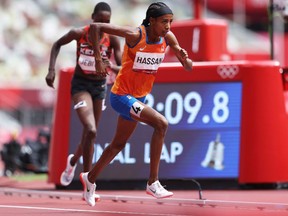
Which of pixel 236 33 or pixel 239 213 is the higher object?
pixel 236 33

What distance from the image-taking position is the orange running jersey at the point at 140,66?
9703 millimetres

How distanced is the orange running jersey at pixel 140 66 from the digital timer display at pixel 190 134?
3497 mm

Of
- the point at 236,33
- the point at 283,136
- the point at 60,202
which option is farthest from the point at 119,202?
the point at 236,33

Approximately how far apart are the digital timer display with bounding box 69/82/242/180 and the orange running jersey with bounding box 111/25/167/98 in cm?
350

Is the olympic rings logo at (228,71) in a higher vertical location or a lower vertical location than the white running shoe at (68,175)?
higher

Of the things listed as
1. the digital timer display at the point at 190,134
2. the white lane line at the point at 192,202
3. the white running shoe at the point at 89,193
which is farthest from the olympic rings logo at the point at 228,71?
the white running shoe at the point at 89,193

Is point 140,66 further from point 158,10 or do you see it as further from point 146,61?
point 158,10

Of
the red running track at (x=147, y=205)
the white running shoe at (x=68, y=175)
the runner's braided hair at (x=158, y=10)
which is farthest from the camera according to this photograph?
the white running shoe at (x=68, y=175)

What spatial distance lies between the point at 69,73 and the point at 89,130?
2.57m

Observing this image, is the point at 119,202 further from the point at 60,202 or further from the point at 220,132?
the point at 220,132

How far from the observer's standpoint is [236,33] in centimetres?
4359

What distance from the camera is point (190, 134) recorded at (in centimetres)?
1345

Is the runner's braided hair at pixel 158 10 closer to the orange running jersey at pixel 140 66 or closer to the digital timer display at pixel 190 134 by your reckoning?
the orange running jersey at pixel 140 66

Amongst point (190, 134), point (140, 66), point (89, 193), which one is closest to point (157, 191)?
point (89, 193)
